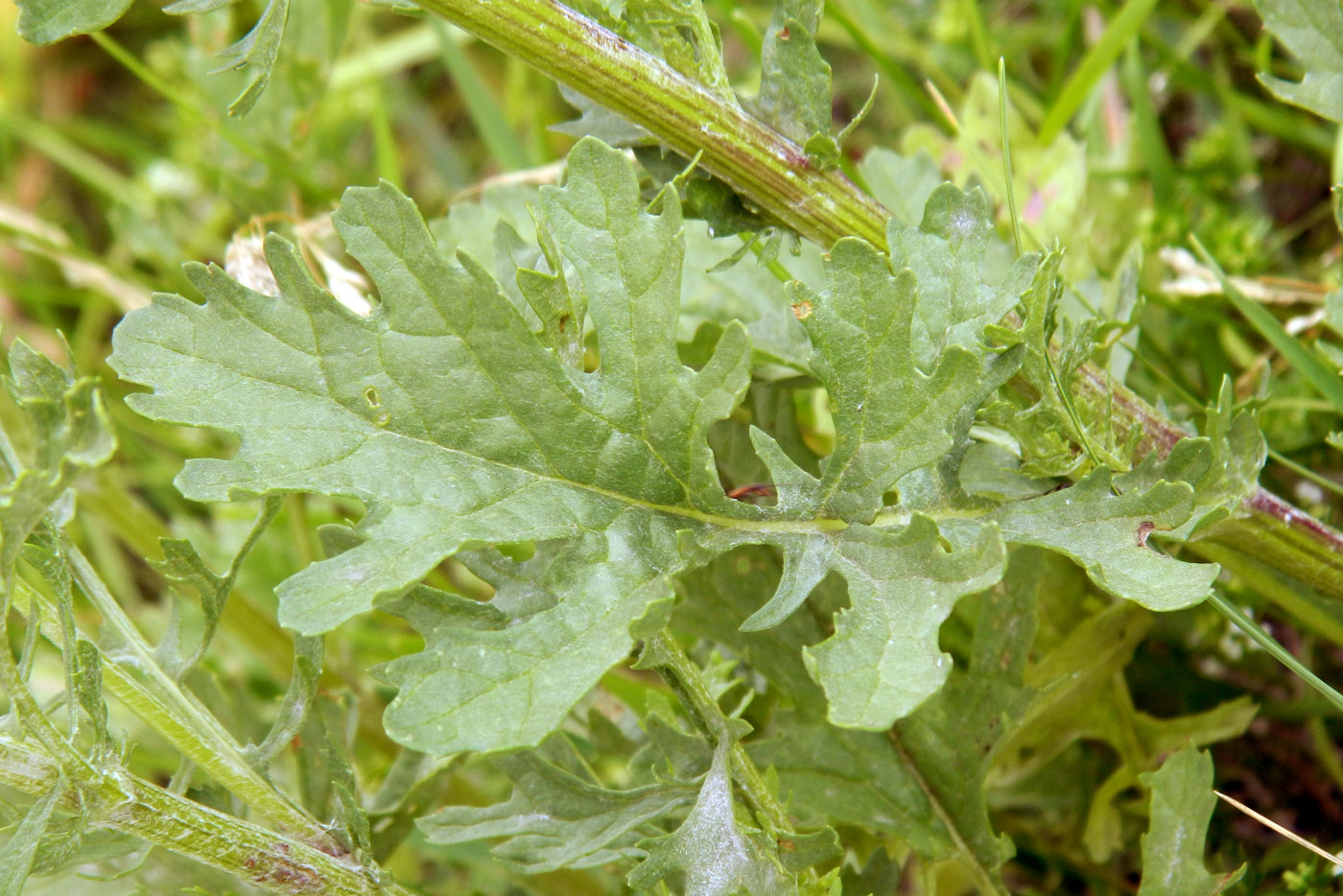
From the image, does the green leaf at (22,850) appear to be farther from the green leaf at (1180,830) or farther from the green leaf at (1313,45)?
the green leaf at (1313,45)

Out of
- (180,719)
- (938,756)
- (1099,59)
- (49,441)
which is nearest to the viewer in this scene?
(49,441)

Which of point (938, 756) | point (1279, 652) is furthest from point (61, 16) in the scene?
point (1279, 652)

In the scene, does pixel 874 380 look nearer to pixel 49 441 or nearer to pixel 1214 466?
pixel 1214 466

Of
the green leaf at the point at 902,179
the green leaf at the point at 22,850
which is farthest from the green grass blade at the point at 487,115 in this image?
the green leaf at the point at 22,850

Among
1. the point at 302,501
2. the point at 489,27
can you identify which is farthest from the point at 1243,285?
the point at 302,501

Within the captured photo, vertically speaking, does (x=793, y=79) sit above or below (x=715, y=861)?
above

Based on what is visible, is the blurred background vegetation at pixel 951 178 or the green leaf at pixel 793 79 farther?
the blurred background vegetation at pixel 951 178

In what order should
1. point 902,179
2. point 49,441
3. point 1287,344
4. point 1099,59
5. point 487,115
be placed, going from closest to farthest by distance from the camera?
point 49,441, point 1287,344, point 902,179, point 1099,59, point 487,115
